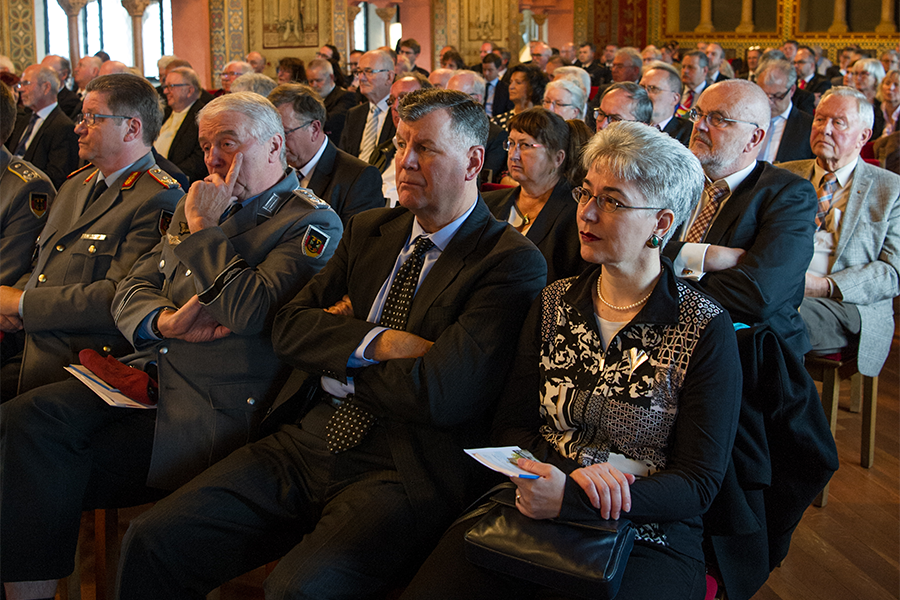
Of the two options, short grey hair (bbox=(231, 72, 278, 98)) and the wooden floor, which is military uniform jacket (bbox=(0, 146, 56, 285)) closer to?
the wooden floor

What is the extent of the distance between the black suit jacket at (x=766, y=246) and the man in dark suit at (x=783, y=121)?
2.59 meters

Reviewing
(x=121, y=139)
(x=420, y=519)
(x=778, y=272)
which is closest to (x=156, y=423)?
(x=420, y=519)

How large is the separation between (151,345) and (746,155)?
194cm

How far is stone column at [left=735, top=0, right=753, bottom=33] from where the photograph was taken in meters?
19.2

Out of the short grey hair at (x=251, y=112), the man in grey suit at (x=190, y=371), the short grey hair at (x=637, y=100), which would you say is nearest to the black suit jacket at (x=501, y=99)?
the short grey hair at (x=637, y=100)

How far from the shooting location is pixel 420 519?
5.51ft

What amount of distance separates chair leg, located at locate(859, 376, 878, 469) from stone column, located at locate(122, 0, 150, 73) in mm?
12986

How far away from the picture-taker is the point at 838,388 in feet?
9.52

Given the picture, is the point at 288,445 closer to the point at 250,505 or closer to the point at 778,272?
the point at 250,505

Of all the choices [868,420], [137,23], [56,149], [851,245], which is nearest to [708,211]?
[851,245]

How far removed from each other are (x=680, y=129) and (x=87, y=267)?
12.0 feet

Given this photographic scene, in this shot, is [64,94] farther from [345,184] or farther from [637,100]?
[637,100]

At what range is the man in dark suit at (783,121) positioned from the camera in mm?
4914

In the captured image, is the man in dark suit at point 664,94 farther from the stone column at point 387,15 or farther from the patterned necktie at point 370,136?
the stone column at point 387,15
